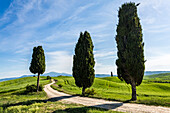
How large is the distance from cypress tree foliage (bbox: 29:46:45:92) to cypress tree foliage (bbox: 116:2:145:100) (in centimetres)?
2539

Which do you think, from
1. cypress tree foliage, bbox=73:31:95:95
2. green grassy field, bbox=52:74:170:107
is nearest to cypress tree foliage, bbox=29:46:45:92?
green grassy field, bbox=52:74:170:107

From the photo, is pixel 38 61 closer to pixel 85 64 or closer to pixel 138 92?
pixel 85 64

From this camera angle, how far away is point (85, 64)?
26.3 m

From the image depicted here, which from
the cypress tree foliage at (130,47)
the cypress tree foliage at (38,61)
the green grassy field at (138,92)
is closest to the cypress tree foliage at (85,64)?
the green grassy field at (138,92)

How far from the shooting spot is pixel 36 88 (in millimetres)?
35875

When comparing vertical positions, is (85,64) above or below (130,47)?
below

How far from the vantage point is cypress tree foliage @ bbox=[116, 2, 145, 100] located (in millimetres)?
A: 17797

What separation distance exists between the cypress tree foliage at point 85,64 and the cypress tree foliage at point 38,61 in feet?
45.9

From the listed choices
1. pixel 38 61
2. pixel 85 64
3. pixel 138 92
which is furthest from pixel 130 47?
pixel 38 61

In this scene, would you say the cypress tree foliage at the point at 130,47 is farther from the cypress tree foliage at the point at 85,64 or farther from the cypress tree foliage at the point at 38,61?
the cypress tree foliage at the point at 38,61

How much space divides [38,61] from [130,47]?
28163 millimetres

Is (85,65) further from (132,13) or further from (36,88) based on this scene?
(36,88)

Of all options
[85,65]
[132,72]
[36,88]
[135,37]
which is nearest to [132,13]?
[135,37]

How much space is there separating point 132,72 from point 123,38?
584 cm
